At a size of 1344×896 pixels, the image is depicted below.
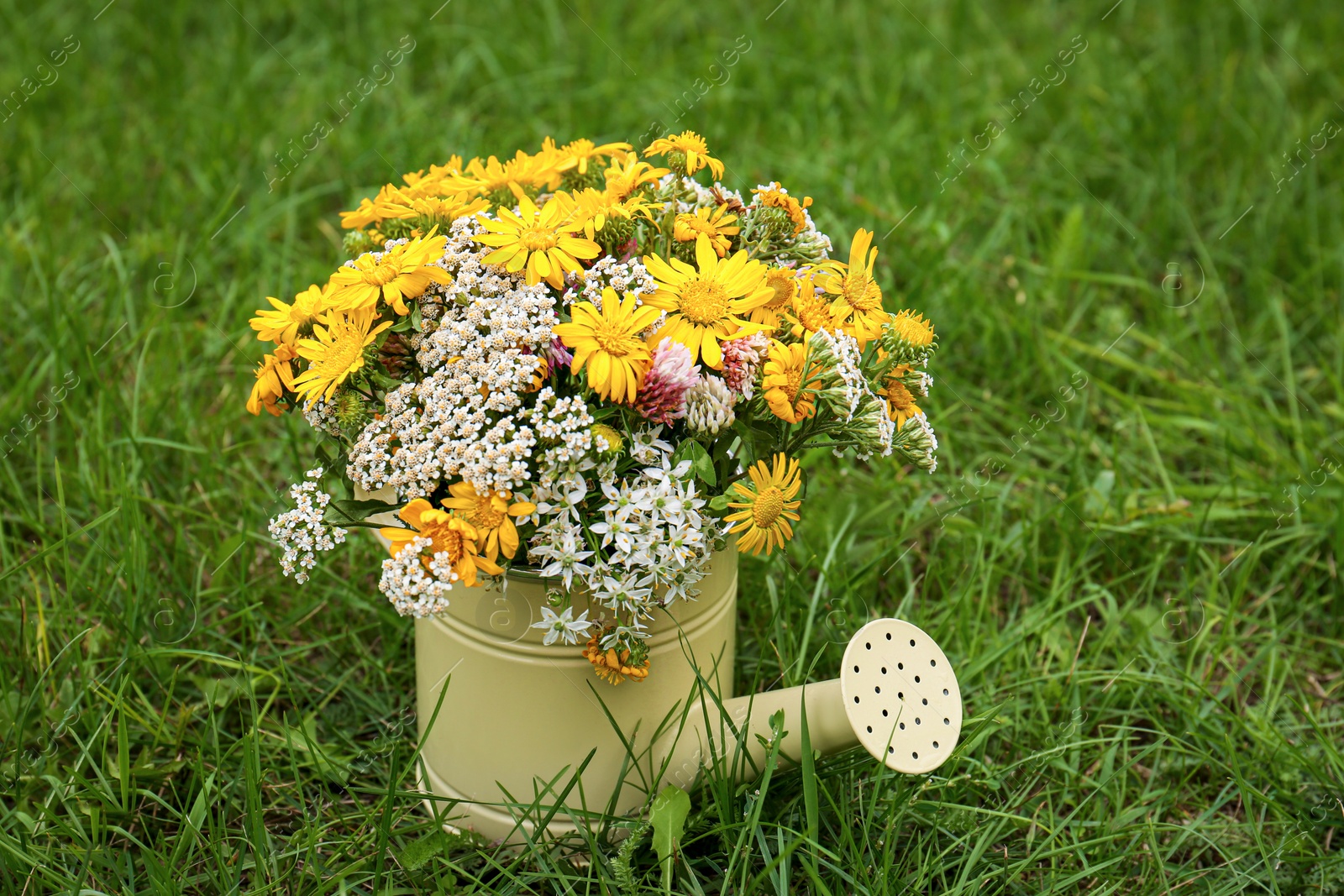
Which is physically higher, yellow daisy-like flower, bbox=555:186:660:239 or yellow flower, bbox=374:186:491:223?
yellow flower, bbox=374:186:491:223

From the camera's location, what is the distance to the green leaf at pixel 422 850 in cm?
138

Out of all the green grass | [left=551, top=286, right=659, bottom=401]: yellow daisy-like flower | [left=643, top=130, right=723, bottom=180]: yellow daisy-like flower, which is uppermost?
[left=643, top=130, right=723, bottom=180]: yellow daisy-like flower

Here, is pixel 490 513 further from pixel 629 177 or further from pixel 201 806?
pixel 201 806

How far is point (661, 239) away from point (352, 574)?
863 mm

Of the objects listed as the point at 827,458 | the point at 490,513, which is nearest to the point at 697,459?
the point at 490,513

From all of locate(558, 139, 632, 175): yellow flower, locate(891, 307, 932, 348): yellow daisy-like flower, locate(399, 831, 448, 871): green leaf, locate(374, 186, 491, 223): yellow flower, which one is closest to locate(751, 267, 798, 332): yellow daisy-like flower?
locate(891, 307, 932, 348): yellow daisy-like flower

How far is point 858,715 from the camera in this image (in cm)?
125

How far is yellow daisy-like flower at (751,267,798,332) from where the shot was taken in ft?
4.14

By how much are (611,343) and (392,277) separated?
0.88 feet

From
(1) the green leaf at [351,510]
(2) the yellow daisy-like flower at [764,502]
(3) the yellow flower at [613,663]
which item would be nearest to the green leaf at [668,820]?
(3) the yellow flower at [613,663]

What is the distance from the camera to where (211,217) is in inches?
104

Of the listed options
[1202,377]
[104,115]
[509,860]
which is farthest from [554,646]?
[104,115]

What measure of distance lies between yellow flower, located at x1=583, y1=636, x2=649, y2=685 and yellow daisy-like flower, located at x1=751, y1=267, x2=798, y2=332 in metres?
0.40

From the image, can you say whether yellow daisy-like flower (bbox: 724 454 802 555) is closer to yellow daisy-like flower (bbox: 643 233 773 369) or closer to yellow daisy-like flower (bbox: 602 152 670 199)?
yellow daisy-like flower (bbox: 643 233 773 369)
